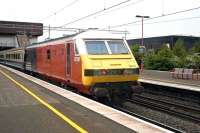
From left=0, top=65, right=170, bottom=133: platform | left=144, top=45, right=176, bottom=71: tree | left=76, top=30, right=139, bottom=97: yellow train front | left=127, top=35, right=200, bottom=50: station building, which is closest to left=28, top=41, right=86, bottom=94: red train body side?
left=76, top=30, right=139, bottom=97: yellow train front

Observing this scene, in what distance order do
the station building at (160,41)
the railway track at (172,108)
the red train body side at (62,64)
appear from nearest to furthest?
the railway track at (172,108) → the red train body side at (62,64) → the station building at (160,41)

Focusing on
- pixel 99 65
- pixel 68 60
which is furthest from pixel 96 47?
pixel 68 60

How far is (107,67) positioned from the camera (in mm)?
15352

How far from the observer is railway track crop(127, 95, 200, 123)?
14.7m

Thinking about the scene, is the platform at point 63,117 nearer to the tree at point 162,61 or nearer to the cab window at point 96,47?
the cab window at point 96,47

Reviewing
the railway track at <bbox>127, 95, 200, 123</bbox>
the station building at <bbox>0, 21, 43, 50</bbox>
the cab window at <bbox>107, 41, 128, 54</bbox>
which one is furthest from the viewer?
the station building at <bbox>0, 21, 43, 50</bbox>

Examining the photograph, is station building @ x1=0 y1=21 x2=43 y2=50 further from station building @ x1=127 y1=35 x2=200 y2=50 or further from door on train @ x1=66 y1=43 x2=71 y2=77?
door on train @ x1=66 y1=43 x2=71 y2=77

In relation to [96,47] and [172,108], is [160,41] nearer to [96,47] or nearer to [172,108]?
[172,108]

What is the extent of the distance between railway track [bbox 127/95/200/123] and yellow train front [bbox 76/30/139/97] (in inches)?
60.7

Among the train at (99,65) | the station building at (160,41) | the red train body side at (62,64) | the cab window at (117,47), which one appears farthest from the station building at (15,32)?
the cab window at (117,47)

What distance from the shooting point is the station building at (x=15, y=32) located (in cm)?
10312

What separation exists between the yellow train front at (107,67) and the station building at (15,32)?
85.5 m

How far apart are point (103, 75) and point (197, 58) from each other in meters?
18.9

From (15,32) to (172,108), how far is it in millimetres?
93933
